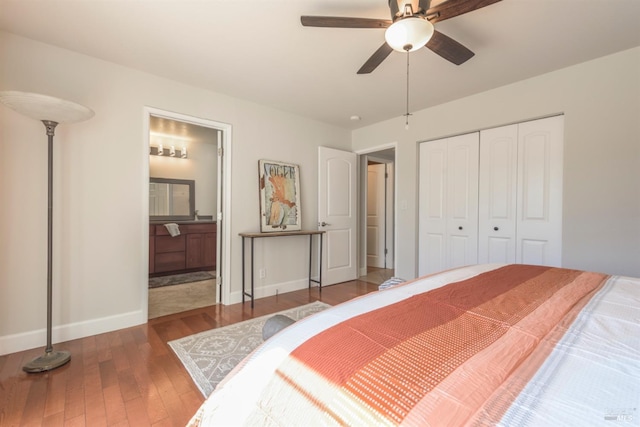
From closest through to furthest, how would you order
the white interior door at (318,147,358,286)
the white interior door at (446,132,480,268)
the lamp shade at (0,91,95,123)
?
the lamp shade at (0,91,95,123)
the white interior door at (446,132,480,268)
the white interior door at (318,147,358,286)

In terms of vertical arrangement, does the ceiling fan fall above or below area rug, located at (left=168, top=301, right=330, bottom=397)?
above

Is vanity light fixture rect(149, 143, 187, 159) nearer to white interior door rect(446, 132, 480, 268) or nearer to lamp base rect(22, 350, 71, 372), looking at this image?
lamp base rect(22, 350, 71, 372)

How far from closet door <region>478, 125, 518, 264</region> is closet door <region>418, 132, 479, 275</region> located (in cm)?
8

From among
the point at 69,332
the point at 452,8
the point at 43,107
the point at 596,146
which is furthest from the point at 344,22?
the point at 69,332

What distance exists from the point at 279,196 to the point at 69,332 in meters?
2.36

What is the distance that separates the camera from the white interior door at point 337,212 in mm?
4102

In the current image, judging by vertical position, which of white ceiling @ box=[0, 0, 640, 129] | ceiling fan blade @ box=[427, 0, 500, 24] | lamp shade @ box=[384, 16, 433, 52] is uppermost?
white ceiling @ box=[0, 0, 640, 129]

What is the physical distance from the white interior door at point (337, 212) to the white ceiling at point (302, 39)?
4.13 ft

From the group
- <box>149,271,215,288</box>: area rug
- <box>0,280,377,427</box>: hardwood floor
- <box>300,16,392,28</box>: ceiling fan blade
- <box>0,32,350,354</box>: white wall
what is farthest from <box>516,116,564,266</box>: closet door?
<box>149,271,215,288</box>: area rug

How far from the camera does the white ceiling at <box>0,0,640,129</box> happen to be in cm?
187

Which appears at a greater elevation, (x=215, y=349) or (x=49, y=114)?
(x=49, y=114)

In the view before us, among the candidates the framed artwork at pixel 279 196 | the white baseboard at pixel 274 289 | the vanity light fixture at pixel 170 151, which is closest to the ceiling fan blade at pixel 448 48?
the framed artwork at pixel 279 196

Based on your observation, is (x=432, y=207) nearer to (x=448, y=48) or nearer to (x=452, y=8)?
(x=448, y=48)

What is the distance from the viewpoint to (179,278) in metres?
4.48
